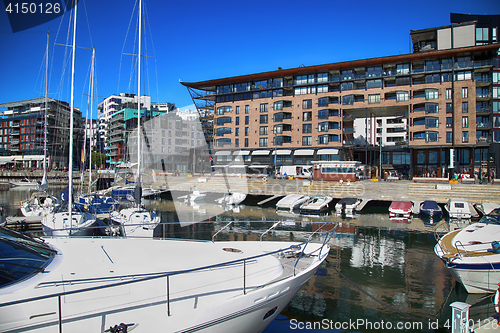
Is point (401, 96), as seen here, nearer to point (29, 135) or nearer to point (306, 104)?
point (306, 104)

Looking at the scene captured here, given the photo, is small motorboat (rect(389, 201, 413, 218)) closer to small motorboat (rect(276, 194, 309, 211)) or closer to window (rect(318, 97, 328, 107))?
small motorboat (rect(276, 194, 309, 211))

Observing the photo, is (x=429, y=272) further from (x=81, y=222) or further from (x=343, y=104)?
(x=343, y=104)

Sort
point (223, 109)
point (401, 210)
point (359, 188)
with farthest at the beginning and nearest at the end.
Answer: point (223, 109) → point (359, 188) → point (401, 210)

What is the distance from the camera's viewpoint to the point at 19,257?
17.7ft

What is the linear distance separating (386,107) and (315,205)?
101 ft

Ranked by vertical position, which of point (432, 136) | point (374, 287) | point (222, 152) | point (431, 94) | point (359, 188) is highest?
point (431, 94)

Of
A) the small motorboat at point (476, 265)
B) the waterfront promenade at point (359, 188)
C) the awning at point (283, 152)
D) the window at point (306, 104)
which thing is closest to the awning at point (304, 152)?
the awning at point (283, 152)

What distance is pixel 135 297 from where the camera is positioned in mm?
5199

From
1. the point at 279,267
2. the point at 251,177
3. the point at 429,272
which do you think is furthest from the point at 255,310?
the point at 251,177

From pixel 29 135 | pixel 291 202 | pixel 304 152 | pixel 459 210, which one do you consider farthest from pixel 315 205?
pixel 29 135

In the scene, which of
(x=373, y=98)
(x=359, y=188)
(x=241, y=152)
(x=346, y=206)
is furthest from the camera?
(x=241, y=152)

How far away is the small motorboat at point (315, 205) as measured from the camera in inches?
1191

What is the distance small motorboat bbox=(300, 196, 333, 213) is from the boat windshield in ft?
86.6

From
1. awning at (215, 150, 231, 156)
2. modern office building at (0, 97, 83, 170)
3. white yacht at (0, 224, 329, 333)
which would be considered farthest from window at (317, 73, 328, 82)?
modern office building at (0, 97, 83, 170)
